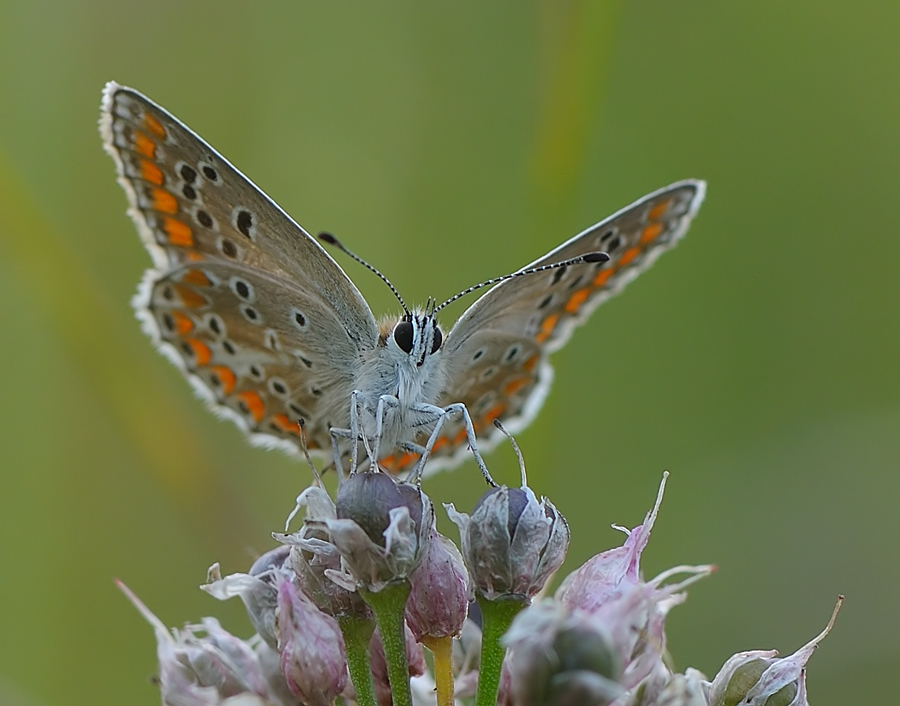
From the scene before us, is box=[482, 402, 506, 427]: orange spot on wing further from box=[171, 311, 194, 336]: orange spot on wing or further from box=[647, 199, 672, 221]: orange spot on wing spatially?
box=[171, 311, 194, 336]: orange spot on wing

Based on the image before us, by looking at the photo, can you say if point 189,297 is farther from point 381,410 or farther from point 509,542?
point 509,542

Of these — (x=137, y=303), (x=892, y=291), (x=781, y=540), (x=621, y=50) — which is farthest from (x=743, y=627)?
(x=621, y=50)

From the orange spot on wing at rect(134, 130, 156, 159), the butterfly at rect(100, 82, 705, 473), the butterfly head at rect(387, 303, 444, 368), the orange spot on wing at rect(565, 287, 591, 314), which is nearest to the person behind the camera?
the butterfly head at rect(387, 303, 444, 368)

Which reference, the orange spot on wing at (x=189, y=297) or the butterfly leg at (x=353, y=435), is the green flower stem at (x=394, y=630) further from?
the orange spot on wing at (x=189, y=297)

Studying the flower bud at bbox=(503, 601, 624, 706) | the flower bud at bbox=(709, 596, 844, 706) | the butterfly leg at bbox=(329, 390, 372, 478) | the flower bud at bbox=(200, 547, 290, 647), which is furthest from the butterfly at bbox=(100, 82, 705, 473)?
the flower bud at bbox=(503, 601, 624, 706)

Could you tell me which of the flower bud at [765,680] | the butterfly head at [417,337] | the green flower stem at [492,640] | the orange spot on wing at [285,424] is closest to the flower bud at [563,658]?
the green flower stem at [492,640]

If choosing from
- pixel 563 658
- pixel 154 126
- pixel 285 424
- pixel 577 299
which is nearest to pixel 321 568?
pixel 563 658

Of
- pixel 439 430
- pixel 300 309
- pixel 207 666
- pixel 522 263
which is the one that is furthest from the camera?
pixel 522 263
